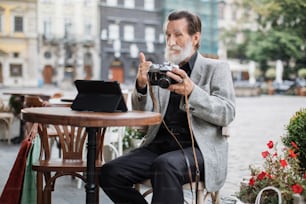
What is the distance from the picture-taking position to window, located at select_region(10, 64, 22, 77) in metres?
5.23

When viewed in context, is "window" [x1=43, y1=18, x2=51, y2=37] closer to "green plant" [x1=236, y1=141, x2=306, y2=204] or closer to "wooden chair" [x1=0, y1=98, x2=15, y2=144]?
"wooden chair" [x1=0, y1=98, x2=15, y2=144]

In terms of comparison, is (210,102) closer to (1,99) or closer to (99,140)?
(99,140)

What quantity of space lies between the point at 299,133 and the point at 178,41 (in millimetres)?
1133

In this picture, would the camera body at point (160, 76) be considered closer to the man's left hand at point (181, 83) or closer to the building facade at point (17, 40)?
the man's left hand at point (181, 83)

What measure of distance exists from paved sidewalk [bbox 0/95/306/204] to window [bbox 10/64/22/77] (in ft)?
2.71

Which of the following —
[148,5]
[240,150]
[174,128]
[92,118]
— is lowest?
[240,150]

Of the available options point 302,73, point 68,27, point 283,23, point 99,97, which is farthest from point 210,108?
point 68,27

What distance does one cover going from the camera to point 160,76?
2012 millimetres

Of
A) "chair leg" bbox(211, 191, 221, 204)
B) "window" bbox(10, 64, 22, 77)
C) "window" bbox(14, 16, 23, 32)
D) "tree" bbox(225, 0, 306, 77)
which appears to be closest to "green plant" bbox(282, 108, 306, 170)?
"chair leg" bbox(211, 191, 221, 204)

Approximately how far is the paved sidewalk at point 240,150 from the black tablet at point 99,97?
3.60 ft

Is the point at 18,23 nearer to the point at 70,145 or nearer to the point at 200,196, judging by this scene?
the point at 70,145

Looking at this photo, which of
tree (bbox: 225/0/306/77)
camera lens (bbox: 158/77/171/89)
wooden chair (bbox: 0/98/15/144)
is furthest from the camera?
wooden chair (bbox: 0/98/15/144)

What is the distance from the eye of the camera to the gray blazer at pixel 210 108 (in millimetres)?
2102

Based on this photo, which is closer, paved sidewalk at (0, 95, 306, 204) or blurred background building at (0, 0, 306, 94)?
paved sidewalk at (0, 95, 306, 204)
